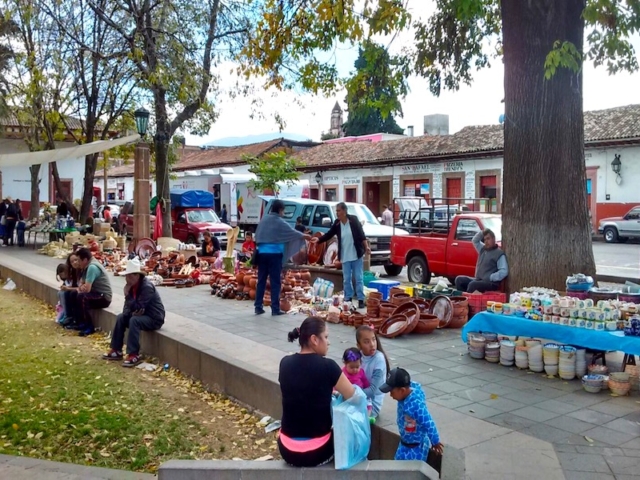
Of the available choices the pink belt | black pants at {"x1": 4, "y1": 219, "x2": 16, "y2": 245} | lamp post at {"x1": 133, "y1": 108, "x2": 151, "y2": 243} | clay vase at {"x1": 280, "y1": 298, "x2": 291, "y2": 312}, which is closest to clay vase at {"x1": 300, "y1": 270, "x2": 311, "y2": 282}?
clay vase at {"x1": 280, "y1": 298, "x2": 291, "y2": 312}

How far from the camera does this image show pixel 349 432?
12.7 ft

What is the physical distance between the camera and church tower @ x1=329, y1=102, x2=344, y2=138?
70381 mm

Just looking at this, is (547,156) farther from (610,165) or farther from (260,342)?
(610,165)

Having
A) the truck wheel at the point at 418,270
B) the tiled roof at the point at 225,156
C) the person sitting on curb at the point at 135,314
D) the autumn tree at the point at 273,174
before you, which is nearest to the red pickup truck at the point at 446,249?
the truck wheel at the point at 418,270

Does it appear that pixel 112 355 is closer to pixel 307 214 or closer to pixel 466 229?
pixel 466 229

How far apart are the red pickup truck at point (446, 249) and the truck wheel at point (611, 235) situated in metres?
16.4

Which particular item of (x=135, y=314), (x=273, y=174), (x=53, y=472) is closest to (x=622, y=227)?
(x=273, y=174)

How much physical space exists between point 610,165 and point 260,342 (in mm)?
25082

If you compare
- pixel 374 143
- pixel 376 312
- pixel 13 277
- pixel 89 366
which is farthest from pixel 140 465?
pixel 374 143

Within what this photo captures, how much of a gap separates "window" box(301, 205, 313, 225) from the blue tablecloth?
12.7m

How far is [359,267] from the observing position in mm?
10844

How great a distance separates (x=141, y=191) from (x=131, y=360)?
9003 millimetres

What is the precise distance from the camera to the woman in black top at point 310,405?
12.9 feet

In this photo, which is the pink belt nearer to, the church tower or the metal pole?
the metal pole
